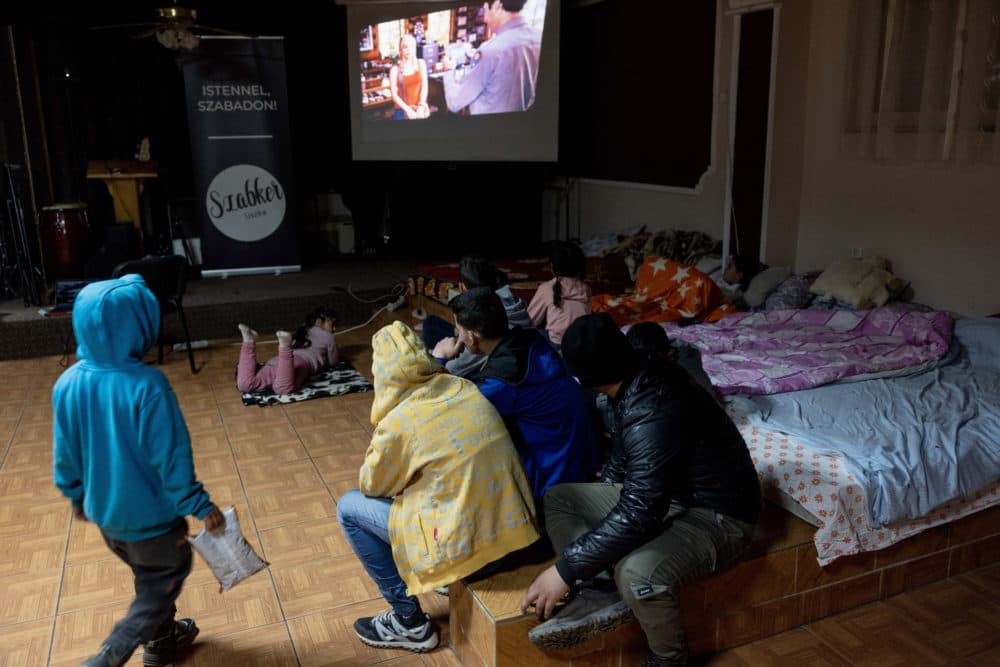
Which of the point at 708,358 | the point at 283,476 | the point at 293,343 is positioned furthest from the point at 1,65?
the point at 708,358

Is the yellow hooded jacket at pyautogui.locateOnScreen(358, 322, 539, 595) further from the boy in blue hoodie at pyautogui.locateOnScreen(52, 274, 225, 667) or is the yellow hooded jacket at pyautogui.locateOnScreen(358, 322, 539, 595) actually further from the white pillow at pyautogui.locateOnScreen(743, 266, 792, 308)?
the white pillow at pyautogui.locateOnScreen(743, 266, 792, 308)

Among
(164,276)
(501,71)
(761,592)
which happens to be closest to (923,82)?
(761,592)

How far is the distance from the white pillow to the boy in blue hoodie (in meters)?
3.64

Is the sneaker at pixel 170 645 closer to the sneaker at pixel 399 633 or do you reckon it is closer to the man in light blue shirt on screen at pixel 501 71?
the sneaker at pixel 399 633

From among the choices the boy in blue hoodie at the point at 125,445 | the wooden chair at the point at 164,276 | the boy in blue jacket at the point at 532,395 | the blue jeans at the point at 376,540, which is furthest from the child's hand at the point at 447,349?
the wooden chair at the point at 164,276

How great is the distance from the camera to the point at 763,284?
4.75 meters

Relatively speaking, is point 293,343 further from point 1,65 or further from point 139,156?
point 1,65

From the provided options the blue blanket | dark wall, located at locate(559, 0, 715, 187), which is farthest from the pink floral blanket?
dark wall, located at locate(559, 0, 715, 187)

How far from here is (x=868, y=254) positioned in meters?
4.73

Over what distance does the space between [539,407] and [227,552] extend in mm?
878

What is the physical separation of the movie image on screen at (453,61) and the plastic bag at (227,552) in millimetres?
5502

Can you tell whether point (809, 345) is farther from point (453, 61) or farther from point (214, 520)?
point (453, 61)

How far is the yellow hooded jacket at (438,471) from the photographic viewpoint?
6.27 ft

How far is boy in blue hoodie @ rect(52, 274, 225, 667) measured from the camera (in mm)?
1750
